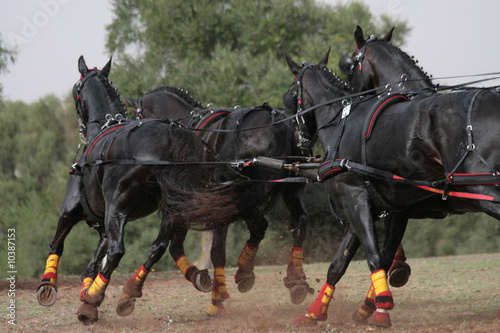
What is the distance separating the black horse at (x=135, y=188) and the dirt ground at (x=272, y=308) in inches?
22.1

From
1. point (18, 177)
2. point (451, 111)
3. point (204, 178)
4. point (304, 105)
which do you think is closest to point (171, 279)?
point (204, 178)

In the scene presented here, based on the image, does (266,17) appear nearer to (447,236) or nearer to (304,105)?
(447,236)

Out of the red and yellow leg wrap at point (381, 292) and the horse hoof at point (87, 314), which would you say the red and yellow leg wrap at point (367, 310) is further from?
the horse hoof at point (87, 314)

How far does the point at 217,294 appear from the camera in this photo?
675 cm

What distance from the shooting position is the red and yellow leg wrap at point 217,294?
6691 mm

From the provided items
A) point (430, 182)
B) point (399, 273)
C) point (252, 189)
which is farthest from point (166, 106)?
point (430, 182)

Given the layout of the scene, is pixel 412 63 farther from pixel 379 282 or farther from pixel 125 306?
pixel 125 306

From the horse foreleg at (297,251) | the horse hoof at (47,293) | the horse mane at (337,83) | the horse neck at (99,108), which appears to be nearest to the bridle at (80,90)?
the horse neck at (99,108)

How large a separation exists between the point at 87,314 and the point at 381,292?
309 centimetres

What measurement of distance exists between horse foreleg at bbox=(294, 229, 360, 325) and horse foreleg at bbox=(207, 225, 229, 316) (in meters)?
1.60

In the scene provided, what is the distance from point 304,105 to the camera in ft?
20.6

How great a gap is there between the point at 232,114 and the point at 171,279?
559 centimetres

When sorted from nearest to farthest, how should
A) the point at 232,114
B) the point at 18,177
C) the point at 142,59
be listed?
the point at 232,114 → the point at 142,59 → the point at 18,177

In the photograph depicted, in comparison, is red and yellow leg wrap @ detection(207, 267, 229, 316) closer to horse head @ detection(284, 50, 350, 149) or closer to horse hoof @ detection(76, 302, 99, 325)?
horse hoof @ detection(76, 302, 99, 325)
